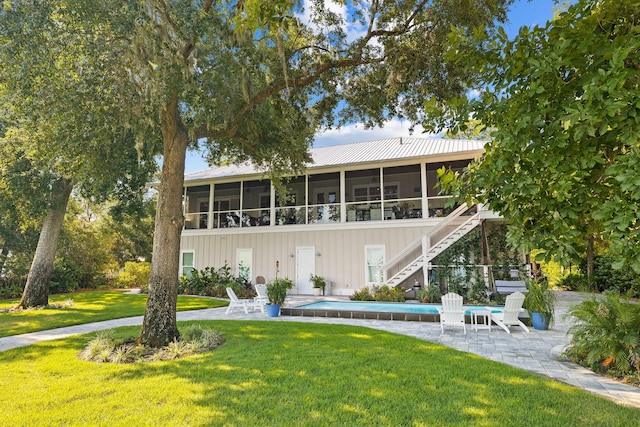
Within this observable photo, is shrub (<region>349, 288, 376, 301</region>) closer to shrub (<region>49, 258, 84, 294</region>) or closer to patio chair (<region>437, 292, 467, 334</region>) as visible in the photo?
patio chair (<region>437, 292, 467, 334</region>)

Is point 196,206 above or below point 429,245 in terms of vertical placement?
above

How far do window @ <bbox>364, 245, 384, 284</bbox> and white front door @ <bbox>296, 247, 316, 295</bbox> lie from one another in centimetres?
247

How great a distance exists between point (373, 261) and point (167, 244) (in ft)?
33.7

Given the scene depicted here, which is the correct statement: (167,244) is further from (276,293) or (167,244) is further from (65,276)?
(65,276)

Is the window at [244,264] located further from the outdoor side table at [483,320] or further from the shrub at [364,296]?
the outdoor side table at [483,320]

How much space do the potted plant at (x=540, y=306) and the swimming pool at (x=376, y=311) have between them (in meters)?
0.93

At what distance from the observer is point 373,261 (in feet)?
50.6

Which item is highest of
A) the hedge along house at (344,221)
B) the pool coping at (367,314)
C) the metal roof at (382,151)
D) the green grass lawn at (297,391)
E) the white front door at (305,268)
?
the metal roof at (382,151)

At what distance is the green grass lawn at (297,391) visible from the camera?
353cm

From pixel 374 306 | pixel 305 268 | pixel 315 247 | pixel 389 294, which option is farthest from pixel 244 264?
pixel 374 306

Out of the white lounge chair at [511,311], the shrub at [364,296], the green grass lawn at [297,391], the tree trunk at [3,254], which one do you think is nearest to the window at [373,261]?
the shrub at [364,296]

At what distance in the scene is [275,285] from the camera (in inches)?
428

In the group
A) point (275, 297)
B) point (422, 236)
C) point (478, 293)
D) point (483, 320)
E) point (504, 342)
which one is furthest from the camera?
point (422, 236)

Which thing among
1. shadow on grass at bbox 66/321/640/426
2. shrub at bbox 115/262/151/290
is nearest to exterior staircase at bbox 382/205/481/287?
shadow on grass at bbox 66/321/640/426
